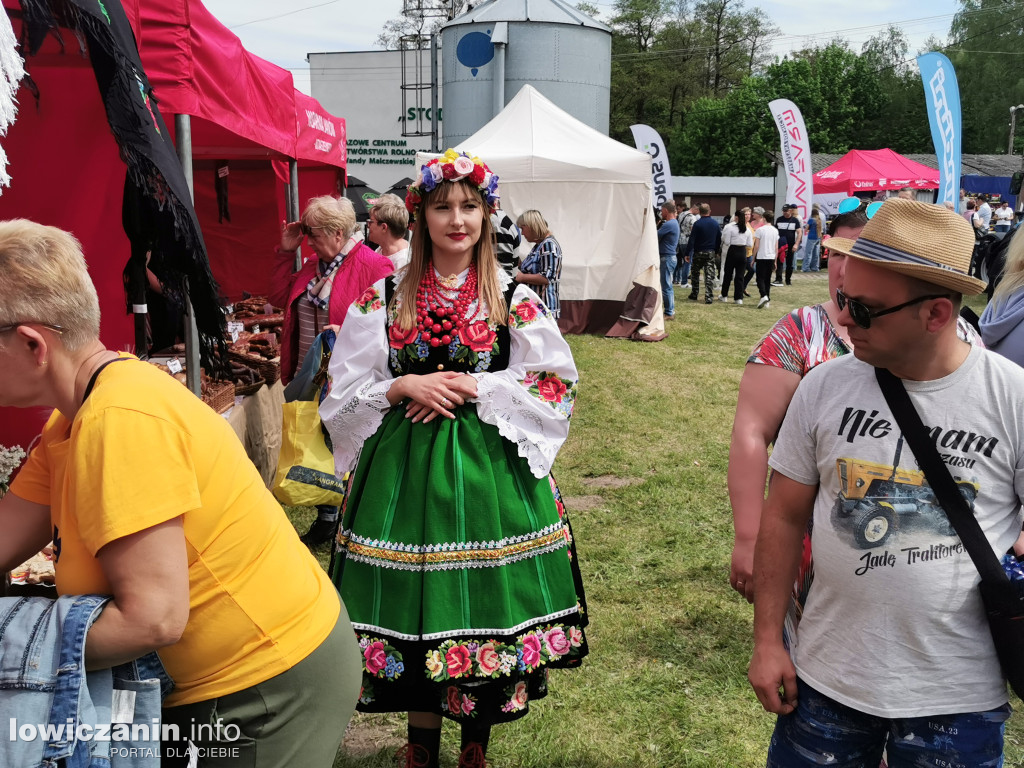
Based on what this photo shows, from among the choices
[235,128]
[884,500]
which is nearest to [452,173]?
[884,500]

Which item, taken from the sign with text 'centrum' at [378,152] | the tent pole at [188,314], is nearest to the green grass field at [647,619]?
the tent pole at [188,314]

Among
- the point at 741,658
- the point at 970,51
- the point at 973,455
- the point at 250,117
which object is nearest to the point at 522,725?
the point at 741,658

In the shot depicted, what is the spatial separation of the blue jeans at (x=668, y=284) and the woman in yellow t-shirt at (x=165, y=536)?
12364mm

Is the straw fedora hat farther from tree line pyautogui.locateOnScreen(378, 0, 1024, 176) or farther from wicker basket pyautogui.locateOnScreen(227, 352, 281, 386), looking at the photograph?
tree line pyautogui.locateOnScreen(378, 0, 1024, 176)

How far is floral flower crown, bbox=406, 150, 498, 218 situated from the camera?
8.95 feet

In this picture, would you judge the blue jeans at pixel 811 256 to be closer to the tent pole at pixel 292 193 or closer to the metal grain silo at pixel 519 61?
the metal grain silo at pixel 519 61

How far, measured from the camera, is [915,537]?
1611 millimetres

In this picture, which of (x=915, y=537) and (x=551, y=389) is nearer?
(x=915, y=537)

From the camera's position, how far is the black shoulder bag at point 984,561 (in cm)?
156

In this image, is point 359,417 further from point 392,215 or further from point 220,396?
point 392,215

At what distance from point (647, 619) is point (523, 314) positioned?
1.87 m

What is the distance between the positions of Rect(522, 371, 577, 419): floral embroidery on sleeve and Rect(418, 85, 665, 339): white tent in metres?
8.37

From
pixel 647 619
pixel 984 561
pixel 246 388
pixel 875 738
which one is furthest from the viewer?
pixel 246 388

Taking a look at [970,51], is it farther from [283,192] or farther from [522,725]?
[522,725]
